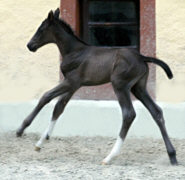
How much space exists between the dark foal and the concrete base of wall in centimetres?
148

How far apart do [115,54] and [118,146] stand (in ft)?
3.35

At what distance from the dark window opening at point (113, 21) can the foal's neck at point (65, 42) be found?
1.62 m

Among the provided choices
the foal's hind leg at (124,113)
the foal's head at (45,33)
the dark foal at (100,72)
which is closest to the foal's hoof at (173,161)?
the dark foal at (100,72)

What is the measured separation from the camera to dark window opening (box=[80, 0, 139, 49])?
27.7ft

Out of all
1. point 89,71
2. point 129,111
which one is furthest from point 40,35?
point 129,111

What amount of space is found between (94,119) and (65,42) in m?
1.81

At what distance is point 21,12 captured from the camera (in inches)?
332

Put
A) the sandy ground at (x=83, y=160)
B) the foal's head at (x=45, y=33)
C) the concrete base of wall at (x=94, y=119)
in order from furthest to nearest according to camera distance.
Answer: the concrete base of wall at (x=94, y=119) < the foal's head at (x=45, y=33) < the sandy ground at (x=83, y=160)

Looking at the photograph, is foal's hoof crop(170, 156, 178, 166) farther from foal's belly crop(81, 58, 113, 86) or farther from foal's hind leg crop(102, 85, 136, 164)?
foal's belly crop(81, 58, 113, 86)

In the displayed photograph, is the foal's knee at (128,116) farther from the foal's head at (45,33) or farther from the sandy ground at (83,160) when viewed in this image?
the foal's head at (45,33)

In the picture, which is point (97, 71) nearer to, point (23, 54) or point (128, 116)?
point (128, 116)

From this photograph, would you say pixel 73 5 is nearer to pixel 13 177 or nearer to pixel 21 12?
pixel 21 12

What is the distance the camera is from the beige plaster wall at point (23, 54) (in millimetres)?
8383

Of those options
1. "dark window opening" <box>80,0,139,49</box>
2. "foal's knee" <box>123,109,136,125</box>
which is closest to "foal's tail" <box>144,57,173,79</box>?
"foal's knee" <box>123,109,136,125</box>
